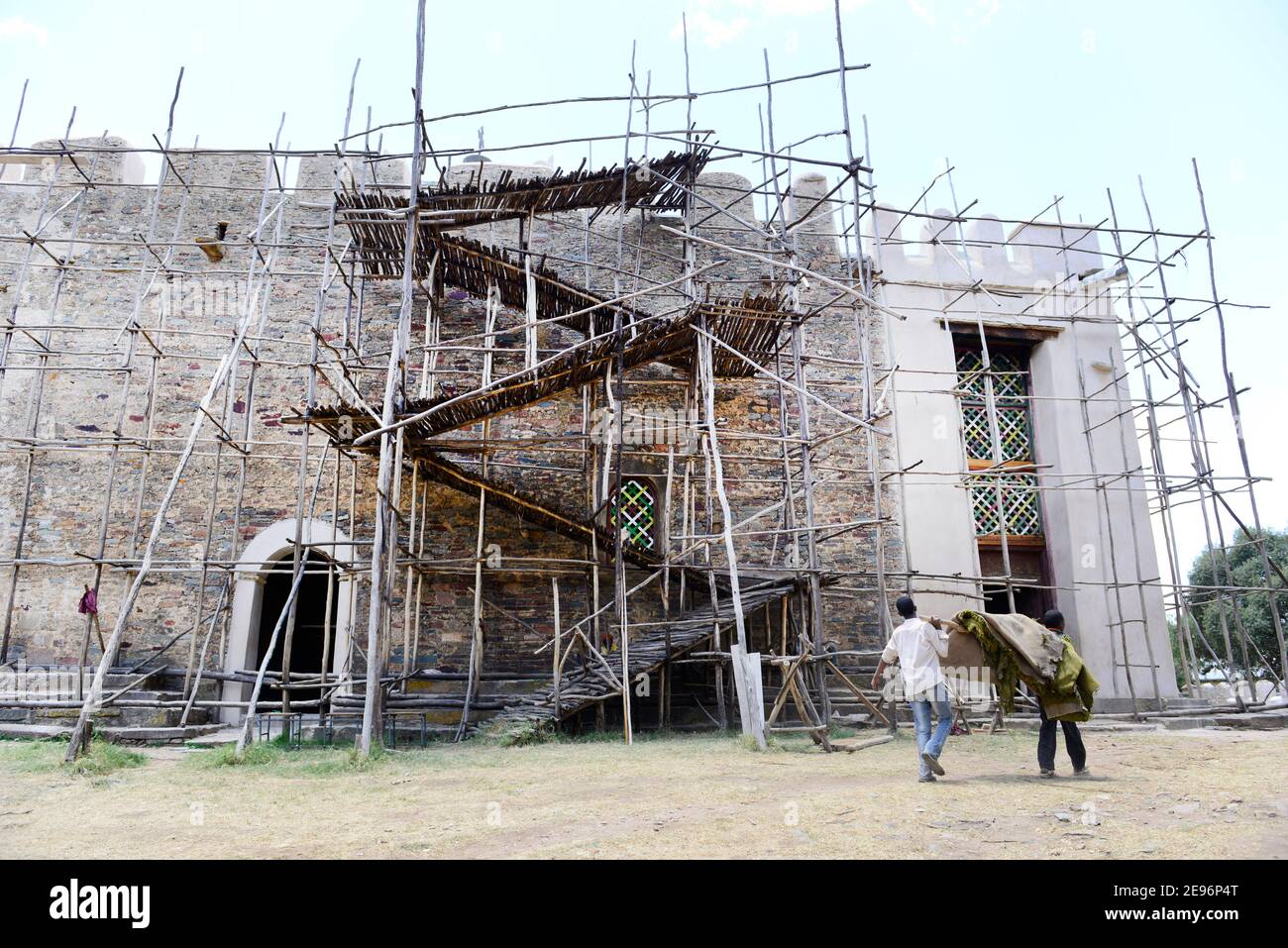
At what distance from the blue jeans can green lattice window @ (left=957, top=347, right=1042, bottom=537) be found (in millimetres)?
6596

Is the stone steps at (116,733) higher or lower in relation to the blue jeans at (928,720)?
lower

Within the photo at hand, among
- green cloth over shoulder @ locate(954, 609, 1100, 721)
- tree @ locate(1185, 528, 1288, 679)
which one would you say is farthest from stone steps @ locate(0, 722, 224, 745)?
tree @ locate(1185, 528, 1288, 679)

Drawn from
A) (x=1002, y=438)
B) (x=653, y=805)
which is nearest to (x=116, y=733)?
(x=653, y=805)

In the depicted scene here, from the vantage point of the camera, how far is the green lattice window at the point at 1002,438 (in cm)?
1119

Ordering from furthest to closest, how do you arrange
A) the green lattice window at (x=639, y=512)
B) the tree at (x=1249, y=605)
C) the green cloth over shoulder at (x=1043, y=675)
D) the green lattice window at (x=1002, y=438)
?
1. the tree at (x=1249, y=605)
2. the green lattice window at (x=1002, y=438)
3. the green lattice window at (x=639, y=512)
4. the green cloth over shoulder at (x=1043, y=675)

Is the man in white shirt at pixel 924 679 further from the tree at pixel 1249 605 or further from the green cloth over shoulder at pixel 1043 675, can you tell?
the tree at pixel 1249 605

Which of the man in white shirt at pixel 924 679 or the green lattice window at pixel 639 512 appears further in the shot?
the green lattice window at pixel 639 512

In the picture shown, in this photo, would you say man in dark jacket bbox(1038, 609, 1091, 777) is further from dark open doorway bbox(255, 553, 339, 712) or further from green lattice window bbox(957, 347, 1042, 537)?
dark open doorway bbox(255, 553, 339, 712)

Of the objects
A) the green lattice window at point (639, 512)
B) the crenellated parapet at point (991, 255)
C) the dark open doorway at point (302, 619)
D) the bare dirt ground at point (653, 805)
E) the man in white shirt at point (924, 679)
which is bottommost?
the bare dirt ground at point (653, 805)

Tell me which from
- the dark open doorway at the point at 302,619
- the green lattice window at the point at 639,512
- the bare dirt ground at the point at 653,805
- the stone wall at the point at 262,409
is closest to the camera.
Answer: the bare dirt ground at the point at 653,805

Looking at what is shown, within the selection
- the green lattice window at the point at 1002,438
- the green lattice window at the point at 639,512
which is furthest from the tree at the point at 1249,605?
the green lattice window at the point at 639,512

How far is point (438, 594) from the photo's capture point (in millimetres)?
9672

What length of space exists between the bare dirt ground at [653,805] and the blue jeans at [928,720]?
0.69 ft
